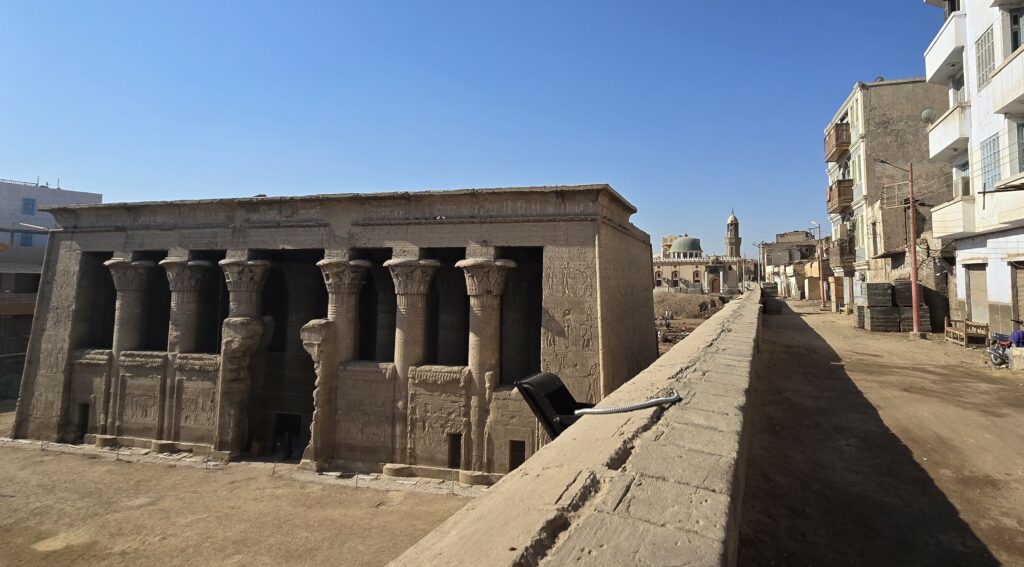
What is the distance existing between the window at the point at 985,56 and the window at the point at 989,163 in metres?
1.81

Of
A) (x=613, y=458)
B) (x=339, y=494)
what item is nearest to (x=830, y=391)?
(x=613, y=458)

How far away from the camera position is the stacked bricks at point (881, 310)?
60.3 feet

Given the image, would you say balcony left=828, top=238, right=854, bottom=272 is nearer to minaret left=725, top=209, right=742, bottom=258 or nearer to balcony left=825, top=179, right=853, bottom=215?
balcony left=825, top=179, right=853, bottom=215

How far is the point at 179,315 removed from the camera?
13.0m

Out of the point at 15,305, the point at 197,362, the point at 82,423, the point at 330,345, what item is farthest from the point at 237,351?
the point at 15,305

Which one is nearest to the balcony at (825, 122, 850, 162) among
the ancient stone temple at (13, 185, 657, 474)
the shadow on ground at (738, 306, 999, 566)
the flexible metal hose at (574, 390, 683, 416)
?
the ancient stone temple at (13, 185, 657, 474)

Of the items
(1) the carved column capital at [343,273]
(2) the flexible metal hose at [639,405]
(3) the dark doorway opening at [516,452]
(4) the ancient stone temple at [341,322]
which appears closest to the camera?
(2) the flexible metal hose at [639,405]

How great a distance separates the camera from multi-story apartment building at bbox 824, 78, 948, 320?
21938 millimetres

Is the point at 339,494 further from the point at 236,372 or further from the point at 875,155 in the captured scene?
the point at 875,155

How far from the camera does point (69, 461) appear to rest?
1218 cm

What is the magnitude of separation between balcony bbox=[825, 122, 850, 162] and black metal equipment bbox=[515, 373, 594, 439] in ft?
100

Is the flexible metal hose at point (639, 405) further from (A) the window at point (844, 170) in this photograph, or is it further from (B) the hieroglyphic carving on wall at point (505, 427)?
(A) the window at point (844, 170)

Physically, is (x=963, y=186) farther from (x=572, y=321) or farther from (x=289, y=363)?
(x=289, y=363)

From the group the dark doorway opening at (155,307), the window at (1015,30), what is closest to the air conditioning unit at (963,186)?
the window at (1015,30)
